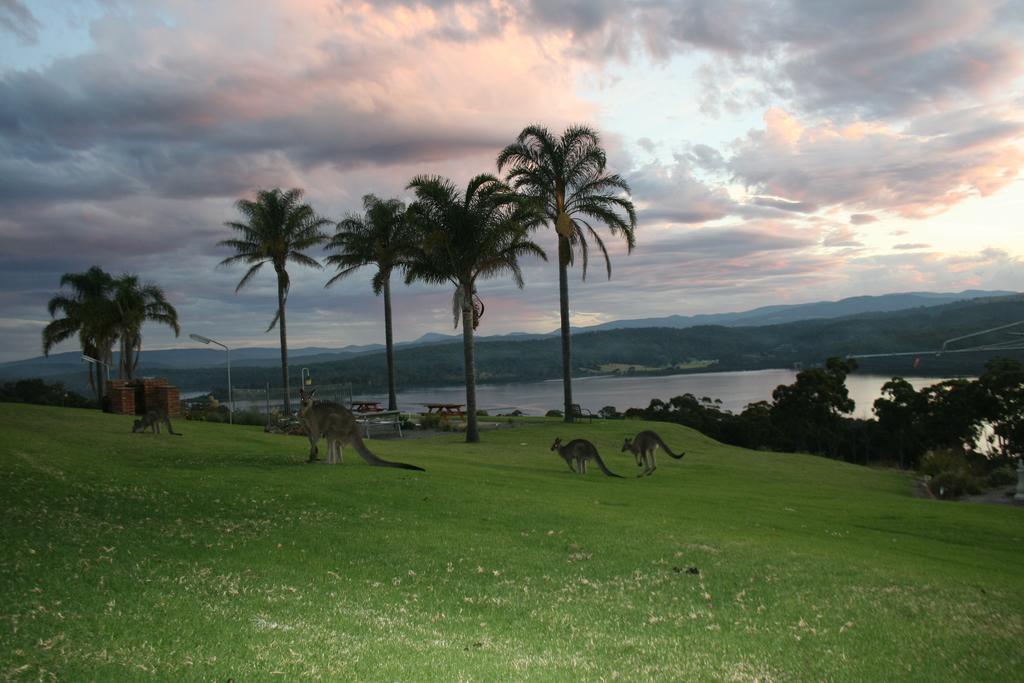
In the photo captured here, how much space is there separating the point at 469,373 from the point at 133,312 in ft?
116

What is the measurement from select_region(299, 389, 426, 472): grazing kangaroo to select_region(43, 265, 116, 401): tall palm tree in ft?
147

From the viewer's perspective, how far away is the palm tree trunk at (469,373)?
29375 mm

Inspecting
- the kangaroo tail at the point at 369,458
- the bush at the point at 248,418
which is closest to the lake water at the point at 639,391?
the bush at the point at 248,418

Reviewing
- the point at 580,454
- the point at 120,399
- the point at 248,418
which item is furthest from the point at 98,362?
the point at 580,454

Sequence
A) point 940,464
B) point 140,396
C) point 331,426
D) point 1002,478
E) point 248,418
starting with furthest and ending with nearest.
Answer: point 248,418
point 140,396
point 940,464
point 1002,478
point 331,426

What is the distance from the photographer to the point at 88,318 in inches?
2104

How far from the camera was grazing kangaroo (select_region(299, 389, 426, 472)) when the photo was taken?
14.7 m

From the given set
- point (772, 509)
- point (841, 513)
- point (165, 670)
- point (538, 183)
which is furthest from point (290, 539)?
point (538, 183)

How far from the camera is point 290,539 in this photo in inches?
334

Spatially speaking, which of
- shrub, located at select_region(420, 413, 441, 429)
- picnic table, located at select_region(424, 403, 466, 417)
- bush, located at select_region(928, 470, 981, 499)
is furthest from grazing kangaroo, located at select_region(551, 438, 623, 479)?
picnic table, located at select_region(424, 403, 466, 417)

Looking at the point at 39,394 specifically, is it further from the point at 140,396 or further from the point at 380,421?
the point at 380,421

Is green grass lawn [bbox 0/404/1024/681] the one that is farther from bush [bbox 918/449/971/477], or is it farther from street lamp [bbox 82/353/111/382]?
street lamp [bbox 82/353/111/382]

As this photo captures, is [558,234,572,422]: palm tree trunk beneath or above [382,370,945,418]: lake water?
above

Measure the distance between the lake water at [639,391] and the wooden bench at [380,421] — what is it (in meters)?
36.9
